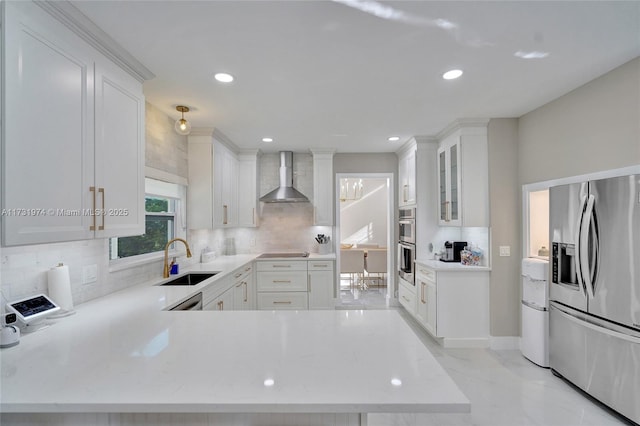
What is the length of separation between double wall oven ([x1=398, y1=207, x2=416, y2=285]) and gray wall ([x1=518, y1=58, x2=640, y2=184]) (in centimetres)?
144

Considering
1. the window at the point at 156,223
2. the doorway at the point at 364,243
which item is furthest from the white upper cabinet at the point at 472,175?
the window at the point at 156,223

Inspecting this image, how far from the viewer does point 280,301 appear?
164 inches

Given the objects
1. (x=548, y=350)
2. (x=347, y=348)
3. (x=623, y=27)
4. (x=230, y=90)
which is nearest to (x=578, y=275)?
(x=548, y=350)

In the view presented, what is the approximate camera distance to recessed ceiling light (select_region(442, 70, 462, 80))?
2.15 m

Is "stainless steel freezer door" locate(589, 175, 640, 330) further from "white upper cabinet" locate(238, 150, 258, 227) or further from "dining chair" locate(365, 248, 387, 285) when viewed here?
"white upper cabinet" locate(238, 150, 258, 227)

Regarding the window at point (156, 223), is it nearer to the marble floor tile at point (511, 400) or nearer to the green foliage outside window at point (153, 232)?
the green foliage outside window at point (153, 232)

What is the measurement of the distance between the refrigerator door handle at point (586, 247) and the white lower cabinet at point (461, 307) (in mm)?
1029

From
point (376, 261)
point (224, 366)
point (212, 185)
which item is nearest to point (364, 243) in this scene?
point (376, 261)

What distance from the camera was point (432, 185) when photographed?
156 inches

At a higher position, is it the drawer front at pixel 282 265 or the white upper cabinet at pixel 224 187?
the white upper cabinet at pixel 224 187

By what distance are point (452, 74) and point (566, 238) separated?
5.50ft

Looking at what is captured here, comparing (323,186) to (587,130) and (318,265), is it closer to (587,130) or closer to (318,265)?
(318,265)

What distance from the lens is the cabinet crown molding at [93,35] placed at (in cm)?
136

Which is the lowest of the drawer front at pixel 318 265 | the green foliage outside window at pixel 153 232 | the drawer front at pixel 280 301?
the drawer front at pixel 280 301
